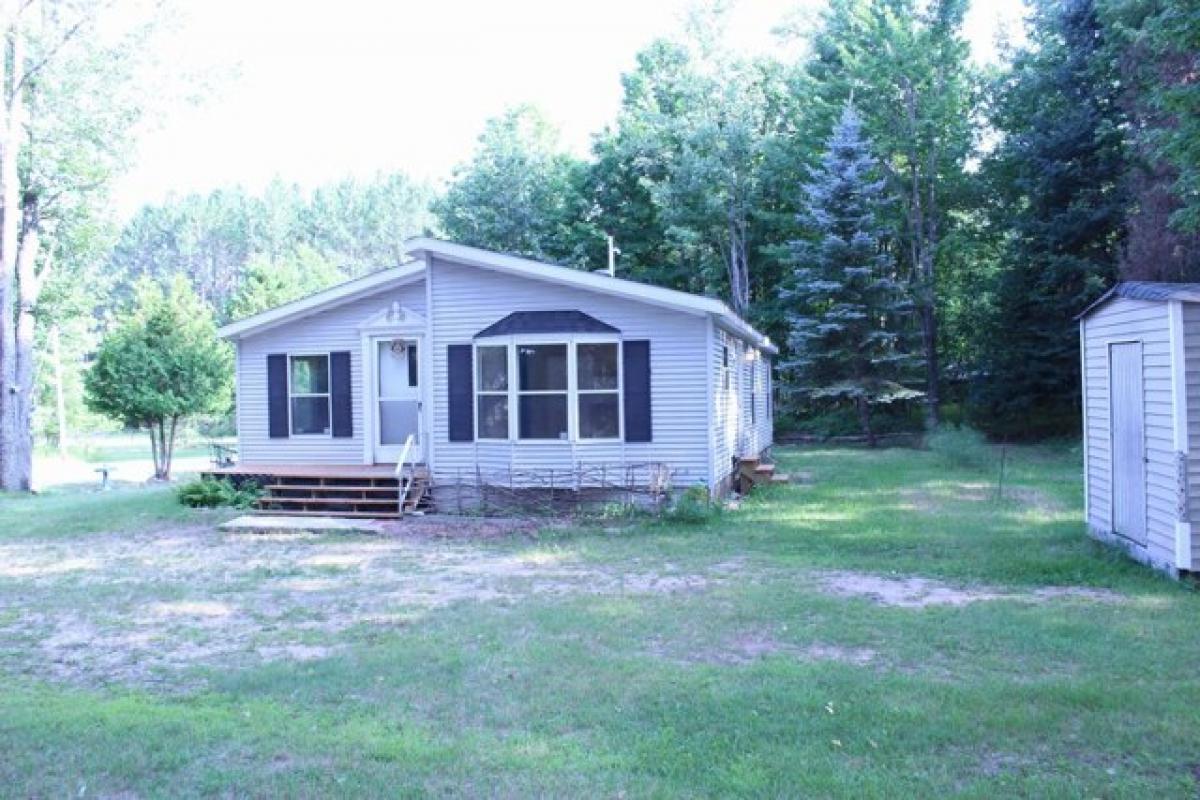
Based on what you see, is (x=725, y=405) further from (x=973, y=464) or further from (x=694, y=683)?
(x=694, y=683)

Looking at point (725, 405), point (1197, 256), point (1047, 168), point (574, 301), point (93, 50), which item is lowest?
point (725, 405)

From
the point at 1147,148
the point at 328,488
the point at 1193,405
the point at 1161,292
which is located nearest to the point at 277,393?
the point at 328,488

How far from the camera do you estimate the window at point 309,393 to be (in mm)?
14469

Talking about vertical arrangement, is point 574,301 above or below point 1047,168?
below

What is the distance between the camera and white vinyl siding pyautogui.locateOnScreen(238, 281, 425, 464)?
553 inches

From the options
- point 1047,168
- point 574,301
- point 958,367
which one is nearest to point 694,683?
point 574,301

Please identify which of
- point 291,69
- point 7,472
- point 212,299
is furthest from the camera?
point 212,299

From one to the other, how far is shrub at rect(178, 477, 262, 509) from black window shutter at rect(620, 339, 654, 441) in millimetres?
5606

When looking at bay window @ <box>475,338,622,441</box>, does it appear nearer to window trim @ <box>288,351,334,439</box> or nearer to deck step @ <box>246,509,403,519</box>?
deck step @ <box>246,509,403,519</box>

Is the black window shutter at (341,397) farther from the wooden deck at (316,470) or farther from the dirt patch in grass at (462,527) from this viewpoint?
the dirt patch in grass at (462,527)

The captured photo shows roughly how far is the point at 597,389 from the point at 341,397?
4.33 meters

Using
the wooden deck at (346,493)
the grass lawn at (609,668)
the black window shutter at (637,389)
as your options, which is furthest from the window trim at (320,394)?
the black window shutter at (637,389)

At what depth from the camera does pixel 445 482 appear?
42.6 ft

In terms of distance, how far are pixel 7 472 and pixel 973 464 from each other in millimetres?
19780
